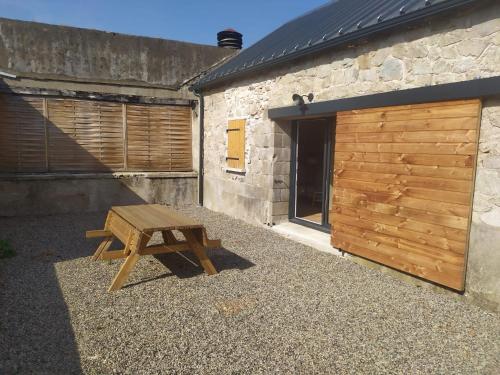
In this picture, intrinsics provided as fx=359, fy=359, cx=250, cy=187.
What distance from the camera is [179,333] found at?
10.2ft

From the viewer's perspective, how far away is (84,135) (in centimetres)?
870

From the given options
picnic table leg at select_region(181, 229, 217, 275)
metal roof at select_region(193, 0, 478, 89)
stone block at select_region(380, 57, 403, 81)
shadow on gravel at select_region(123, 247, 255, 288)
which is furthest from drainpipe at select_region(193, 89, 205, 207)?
stone block at select_region(380, 57, 403, 81)

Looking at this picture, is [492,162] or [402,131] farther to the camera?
[402,131]

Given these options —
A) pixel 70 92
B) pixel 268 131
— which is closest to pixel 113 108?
pixel 70 92

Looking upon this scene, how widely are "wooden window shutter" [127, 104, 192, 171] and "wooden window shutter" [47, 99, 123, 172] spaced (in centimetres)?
32

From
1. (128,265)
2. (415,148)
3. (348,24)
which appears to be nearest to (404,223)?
(415,148)

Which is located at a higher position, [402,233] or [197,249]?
[402,233]

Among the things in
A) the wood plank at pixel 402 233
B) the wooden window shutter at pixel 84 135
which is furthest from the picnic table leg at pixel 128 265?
the wooden window shutter at pixel 84 135

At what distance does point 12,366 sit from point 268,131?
5303 mm

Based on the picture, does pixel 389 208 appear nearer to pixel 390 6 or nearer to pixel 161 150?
pixel 390 6

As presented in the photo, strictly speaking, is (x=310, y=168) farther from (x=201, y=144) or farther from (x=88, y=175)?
(x=88, y=175)

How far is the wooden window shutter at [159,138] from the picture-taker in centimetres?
921

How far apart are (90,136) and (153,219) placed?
536cm

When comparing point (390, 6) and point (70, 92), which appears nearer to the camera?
point (390, 6)
